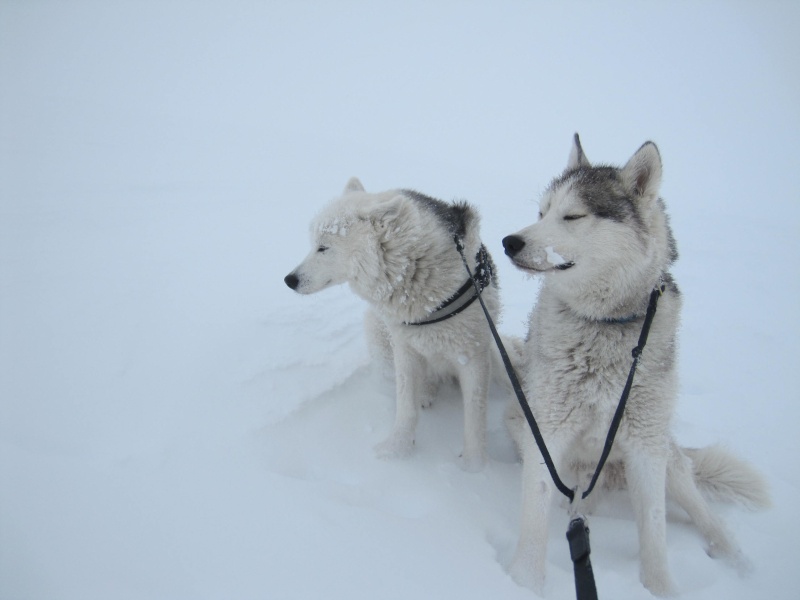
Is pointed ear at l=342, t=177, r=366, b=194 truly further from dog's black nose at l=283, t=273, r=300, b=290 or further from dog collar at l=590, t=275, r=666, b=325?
dog collar at l=590, t=275, r=666, b=325

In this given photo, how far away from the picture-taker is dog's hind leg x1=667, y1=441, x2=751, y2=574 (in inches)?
91.0

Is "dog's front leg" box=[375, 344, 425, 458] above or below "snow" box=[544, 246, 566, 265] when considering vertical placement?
Answer: below

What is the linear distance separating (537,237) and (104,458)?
2.55 m

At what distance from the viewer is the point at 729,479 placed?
8.70ft

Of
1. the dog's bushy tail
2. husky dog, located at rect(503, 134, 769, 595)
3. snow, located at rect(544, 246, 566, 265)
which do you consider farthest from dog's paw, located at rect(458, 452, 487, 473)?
snow, located at rect(544, 246, 566, 265)

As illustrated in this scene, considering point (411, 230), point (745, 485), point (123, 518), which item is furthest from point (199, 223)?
point (745, 485)

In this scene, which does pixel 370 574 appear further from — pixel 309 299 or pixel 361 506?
pixel 309 299

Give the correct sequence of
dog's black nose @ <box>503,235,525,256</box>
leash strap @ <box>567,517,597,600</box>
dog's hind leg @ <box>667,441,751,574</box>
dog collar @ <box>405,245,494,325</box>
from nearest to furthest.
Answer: leash strap @ <box>567,517,597,600</box> → dog's black nose @ <box>503,235,525,256</box> → dog's hind leg @ <box>667,441,751,574</box> → dog collar @ <box>405,245,494,325</box>

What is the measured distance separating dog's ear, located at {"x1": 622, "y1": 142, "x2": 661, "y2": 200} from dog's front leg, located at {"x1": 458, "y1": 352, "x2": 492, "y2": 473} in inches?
54.0

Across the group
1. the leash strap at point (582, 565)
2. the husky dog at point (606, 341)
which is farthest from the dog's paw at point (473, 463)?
the leash strap at point (582, 565)

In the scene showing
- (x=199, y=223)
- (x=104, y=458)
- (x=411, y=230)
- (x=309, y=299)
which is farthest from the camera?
(x=199, y=223)

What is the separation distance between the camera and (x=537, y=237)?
6.93 feet

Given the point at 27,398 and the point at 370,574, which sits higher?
the point at 27,398

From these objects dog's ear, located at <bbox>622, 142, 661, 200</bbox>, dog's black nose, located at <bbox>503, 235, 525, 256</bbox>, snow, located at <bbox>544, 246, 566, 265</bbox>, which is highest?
dog's ear, located at <bbox>622, 142, 661, 200</bbox>
